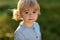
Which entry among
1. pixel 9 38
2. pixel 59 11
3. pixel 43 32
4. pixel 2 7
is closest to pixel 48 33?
pixel 43 32

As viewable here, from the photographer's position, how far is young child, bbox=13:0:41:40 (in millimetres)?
3160

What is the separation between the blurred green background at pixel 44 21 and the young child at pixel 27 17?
5.32ft

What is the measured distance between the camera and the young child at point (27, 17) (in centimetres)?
316

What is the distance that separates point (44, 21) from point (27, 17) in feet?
8.10

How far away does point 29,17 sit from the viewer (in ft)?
10.4

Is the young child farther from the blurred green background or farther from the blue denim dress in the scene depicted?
the blurred green background

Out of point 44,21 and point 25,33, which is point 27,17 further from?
point 44,21

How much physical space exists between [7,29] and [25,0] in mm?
2211

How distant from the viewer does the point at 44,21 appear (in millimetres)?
5633

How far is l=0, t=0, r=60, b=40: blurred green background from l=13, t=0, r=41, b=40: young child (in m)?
1.62

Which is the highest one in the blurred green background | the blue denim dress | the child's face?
the child's face

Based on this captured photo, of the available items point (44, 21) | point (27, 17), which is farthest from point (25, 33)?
point (44, 21)

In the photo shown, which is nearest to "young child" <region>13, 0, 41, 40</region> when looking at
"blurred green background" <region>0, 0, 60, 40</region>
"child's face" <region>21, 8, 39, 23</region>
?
"child's face" <region>21, 8, 39, 23</region>

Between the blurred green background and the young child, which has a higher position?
the young child
